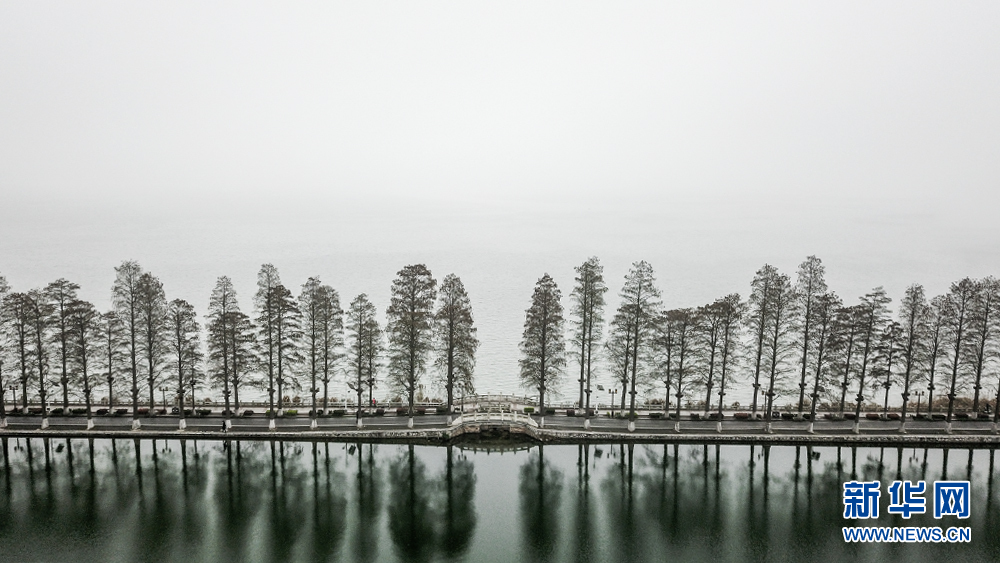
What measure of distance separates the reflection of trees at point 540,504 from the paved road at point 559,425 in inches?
275

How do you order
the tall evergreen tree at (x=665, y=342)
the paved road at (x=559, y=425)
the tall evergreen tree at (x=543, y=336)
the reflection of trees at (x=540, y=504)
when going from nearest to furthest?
the reflection of trees at (x=540, y=504)
the paved road at (x=559, y=425)
the tall evergreen tree at (x=665, y=342)
the tall evergreen tree at (x=543, y=336)

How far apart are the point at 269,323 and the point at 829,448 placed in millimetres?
51967

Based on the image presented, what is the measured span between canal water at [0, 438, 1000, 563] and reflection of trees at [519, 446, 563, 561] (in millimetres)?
153

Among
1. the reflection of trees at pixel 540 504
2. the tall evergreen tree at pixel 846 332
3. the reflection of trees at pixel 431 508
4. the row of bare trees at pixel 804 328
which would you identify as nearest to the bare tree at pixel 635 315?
the row of bare trees at pixel 804 328

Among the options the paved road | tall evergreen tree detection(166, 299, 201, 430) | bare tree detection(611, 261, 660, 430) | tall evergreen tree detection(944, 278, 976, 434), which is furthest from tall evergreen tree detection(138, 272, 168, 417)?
tall evergreen tree detection(944, 278, 976, 434)

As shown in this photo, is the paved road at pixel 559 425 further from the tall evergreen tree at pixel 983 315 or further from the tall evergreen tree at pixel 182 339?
the tall evergreen tree at pixel 983 315

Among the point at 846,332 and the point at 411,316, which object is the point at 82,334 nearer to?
the point at 411,316

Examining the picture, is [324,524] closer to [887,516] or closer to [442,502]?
[442,502]

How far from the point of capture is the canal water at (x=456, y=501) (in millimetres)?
41125

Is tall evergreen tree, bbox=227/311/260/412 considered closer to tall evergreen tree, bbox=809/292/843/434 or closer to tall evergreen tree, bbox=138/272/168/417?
tall evergreen tree, bbox=138/272/168/417

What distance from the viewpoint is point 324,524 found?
4434 centimetres

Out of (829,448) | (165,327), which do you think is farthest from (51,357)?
(829,448)

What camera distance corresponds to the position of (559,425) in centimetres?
6059

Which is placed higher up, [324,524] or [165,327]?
[165,327]
